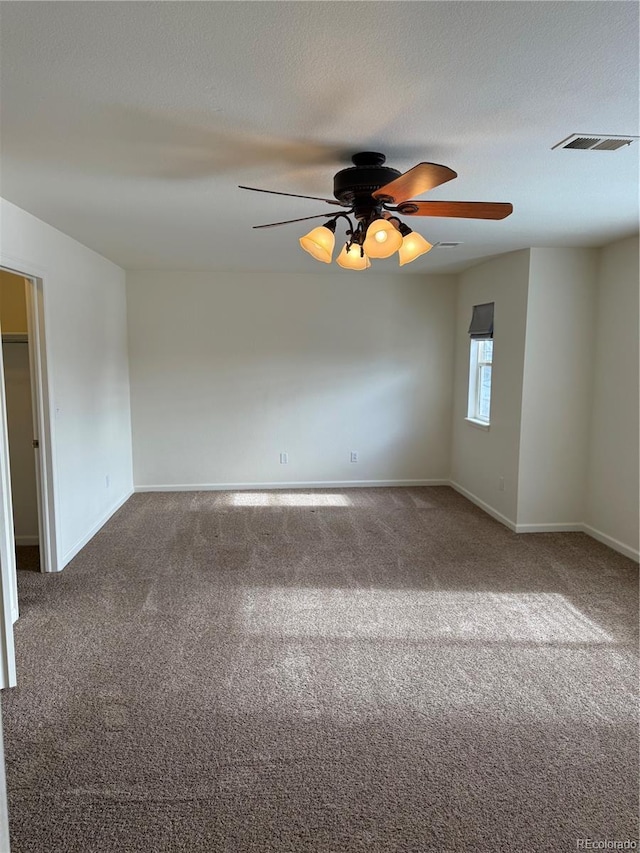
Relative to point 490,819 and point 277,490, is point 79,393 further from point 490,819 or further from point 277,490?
point 490,819

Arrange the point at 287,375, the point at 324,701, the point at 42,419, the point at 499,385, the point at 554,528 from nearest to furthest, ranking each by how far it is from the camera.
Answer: the point at 324,701, the point at 42,419, the point at 554,528, the point at 499,385, the point at 287,375

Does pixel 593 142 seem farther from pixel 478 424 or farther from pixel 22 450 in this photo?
pixel 22 450

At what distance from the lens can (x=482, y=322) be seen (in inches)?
209

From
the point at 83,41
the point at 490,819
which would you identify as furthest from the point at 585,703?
the point at 83,41

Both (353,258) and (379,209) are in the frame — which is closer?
(379,209)

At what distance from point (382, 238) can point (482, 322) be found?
345 cm

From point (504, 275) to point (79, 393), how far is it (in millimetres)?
3867

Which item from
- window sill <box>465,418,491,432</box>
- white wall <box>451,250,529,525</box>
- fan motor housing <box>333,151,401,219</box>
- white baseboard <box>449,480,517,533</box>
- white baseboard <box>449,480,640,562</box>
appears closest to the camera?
fan motor housing <box>333,151,401,219</box>

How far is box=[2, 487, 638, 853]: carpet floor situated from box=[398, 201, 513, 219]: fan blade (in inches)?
84.8

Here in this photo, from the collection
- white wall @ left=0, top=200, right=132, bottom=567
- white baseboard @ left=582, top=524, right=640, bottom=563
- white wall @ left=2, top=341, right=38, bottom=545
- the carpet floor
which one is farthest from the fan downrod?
white baseboard @ left=582, top=524, right=640, bottom=563

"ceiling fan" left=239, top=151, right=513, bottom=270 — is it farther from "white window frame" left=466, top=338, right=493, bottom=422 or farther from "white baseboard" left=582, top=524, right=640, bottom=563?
"white window frame" left=466, top=338, right=493, bottom=422

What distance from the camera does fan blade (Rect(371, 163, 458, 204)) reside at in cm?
181

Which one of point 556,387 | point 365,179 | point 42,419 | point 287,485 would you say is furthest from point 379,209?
point 287,485

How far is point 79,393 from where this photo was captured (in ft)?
13.9
